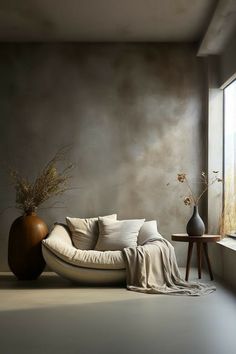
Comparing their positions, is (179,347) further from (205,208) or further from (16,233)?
(205,208)

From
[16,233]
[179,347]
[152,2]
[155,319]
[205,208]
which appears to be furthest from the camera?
[205,208]

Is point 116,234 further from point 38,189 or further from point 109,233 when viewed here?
point 38,189

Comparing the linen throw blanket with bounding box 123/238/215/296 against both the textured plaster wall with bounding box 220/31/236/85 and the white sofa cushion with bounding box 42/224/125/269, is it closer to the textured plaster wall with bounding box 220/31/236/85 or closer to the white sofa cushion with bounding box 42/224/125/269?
the white sofa cushion with bounding box 42/224/125/269

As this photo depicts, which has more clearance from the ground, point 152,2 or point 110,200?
point 152,2

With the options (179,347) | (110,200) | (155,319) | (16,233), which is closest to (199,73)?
(110,200)

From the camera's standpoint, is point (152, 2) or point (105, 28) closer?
point (152, 2)

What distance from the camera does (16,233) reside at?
266 inches

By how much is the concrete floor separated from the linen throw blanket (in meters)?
0.19

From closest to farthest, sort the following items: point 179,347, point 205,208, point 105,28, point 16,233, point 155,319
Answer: point 179,347, point 155,319, point 16,233, point 105,28, point 205,208

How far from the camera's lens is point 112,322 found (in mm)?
4289

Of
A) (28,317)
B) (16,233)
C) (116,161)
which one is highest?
(116,161)

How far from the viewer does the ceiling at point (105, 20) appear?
6375mm

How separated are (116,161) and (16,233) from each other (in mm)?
1907

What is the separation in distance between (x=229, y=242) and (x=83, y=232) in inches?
73.1
